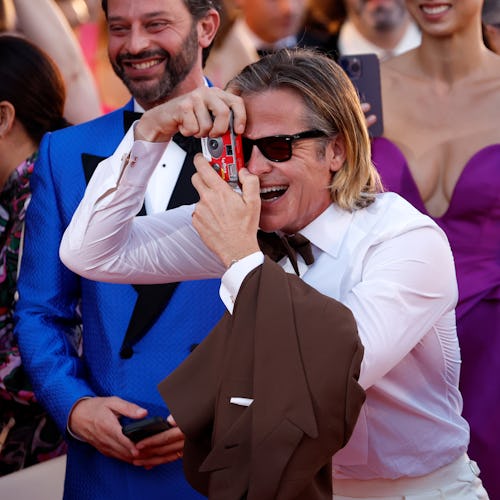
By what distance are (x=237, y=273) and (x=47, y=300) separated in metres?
1.01

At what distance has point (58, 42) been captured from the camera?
14.3 feet

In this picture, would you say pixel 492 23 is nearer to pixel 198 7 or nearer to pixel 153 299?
pixel 198 7

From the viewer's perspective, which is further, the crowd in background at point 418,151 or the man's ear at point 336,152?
the crowd in background at point 418,151

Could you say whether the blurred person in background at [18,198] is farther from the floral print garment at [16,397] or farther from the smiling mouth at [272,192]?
the smiling mouth at [272,192]

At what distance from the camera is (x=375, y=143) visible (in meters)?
3.76

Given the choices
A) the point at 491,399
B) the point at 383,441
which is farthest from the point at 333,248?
the point at 491,399

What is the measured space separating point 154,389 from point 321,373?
0.97 meters

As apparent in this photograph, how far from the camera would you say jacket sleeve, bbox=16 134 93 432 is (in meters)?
2.91

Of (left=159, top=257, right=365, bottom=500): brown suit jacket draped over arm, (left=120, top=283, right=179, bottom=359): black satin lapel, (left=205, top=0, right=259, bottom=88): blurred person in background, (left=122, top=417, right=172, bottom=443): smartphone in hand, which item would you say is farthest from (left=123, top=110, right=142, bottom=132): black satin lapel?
(left=205, top=0, right=259, bottom=88): blurred person in background

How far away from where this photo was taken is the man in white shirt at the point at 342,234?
2199 millimetres

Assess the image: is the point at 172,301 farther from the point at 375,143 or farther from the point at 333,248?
the point at 375,143

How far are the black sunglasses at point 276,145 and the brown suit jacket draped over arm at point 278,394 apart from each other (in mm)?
400

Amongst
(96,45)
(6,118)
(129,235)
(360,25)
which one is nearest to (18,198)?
(6,118)

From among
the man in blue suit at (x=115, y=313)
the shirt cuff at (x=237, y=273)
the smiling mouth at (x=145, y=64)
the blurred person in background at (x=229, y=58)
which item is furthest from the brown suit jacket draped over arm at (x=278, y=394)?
the blurred person in background at (x=229, y=58)
